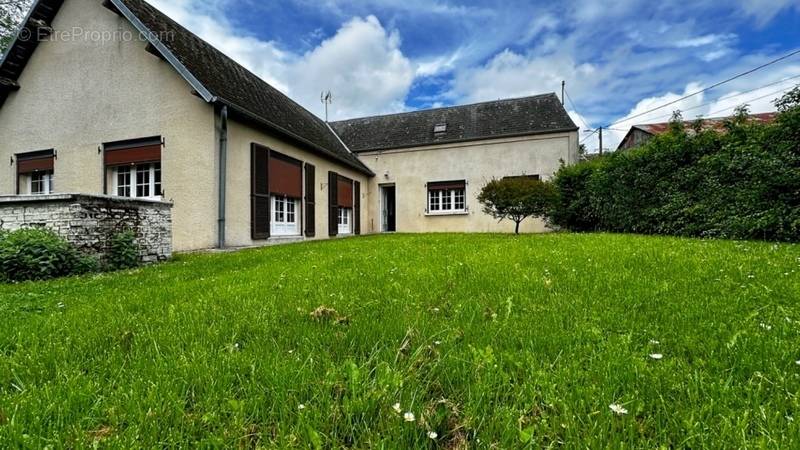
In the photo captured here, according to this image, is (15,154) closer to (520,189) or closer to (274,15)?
(274,15)

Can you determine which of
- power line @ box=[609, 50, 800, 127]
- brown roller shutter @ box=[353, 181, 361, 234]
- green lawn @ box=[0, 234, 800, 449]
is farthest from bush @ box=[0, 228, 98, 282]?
power line @ box=[609, 50, 800, 127]

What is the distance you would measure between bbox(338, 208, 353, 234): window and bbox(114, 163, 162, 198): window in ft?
22.8

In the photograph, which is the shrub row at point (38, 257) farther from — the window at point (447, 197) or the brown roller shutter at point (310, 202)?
the window at point (447, 197)

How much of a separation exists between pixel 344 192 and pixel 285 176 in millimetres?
4352

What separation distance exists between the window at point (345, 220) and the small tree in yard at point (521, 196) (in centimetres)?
678

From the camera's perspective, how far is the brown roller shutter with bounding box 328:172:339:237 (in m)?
14.0

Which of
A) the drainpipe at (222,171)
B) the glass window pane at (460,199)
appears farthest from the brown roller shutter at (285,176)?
the glass window pane at (460,199)

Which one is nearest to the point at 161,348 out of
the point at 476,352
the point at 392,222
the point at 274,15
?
the point at 476,352

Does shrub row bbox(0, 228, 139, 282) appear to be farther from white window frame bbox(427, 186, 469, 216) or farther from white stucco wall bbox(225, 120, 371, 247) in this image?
white window frame bbox(427, 186, 469, 216)

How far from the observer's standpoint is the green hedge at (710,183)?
19.5 feet

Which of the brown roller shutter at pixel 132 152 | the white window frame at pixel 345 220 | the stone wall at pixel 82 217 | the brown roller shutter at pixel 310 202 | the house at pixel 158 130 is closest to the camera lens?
the stone wall at pixel 82 217

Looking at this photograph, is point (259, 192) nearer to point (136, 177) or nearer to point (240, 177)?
point (240, 177)

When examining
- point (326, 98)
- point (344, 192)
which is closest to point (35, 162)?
point (344, 192)

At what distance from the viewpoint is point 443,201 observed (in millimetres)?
17391
